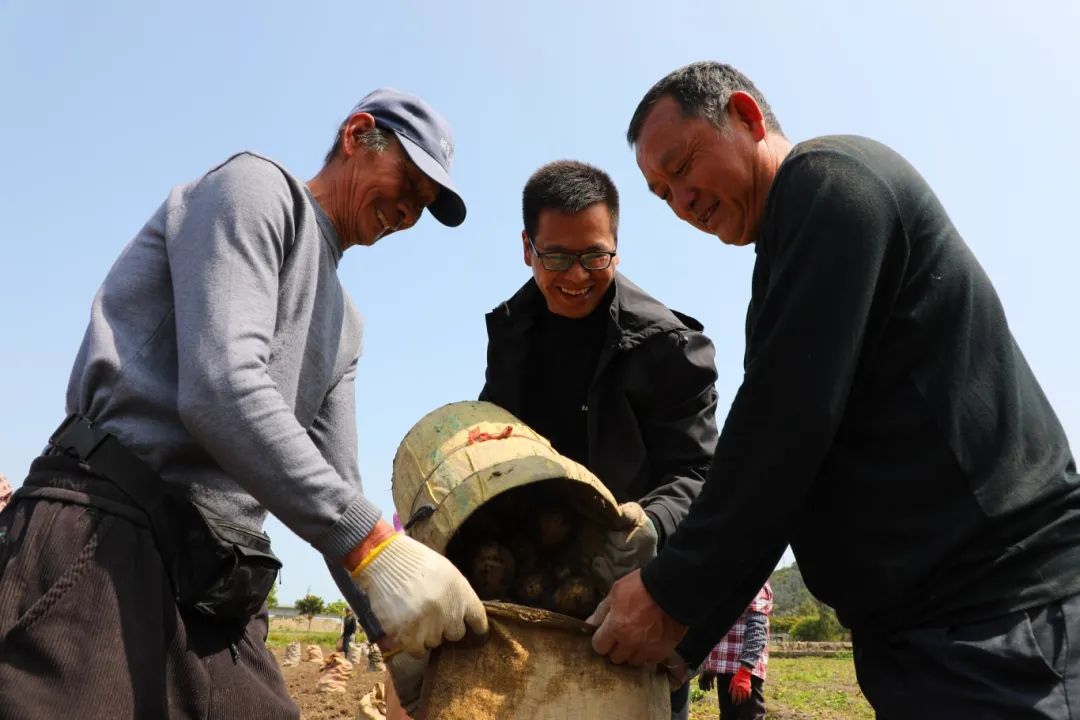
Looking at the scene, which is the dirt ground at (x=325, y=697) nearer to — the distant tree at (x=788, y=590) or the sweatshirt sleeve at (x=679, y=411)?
the sweatshirt sleeve at (x=679, y=411)

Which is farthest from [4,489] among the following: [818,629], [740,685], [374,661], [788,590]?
[788,590]

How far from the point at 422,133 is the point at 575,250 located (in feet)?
2.81

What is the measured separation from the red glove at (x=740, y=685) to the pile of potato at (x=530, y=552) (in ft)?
14.5

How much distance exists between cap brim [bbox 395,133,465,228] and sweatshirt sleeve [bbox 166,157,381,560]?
0.55 m

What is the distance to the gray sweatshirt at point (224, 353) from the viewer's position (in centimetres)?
212

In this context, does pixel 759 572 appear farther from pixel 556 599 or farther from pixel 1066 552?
pixel 1066 552

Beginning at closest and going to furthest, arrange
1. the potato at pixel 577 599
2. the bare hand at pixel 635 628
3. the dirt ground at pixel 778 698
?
the bare hand at pixel 635 628 < the potato at pixel 577 599 < the dirt ground at pixel 778 698

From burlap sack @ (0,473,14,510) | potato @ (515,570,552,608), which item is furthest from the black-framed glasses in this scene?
burlap sack @ (0,473,14,510)

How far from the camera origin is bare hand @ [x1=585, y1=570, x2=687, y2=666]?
2283 mm

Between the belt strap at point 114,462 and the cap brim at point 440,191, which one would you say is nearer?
the belt strap at point 114,462

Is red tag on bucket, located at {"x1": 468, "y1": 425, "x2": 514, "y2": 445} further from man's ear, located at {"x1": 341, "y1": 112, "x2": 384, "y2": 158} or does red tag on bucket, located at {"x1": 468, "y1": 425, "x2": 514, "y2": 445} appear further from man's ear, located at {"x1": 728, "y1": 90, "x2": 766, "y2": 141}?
man's ear, located at {"x1": 728, "y1": 90, "x2": 766, "y2": 141}

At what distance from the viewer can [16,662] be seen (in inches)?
77.6

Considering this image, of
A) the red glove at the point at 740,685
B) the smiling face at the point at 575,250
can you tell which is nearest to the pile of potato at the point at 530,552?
the smiling face at the point at 575,250

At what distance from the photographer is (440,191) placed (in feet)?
9.52
